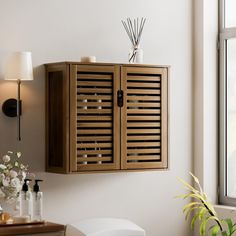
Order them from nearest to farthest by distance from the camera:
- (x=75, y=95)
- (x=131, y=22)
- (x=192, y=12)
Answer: (x=75, y=95) → (x=131, y=22) → (x=192, y=12)

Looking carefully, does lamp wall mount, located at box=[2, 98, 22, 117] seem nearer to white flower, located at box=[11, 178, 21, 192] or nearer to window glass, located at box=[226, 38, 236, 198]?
white flower, located at box=[11, 178, 21, 192]

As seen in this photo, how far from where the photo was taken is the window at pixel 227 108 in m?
5.34

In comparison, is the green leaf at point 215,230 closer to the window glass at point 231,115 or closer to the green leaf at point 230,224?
the green leaf at point 230,224

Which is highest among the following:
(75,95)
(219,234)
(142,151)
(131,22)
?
(131,22)

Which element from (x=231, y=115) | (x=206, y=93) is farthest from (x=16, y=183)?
(x=231, y=115)

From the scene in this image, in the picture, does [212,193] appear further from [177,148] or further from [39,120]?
[39,120]

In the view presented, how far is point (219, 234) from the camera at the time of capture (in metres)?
5.23

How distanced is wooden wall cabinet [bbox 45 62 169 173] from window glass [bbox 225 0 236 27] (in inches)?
31.0

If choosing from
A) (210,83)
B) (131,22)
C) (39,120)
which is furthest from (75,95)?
(210,83)

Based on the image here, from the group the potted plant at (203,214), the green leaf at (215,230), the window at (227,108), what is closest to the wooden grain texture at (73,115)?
the potted plant at (203,214)

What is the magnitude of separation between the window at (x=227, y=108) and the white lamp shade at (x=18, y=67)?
1.62 meters

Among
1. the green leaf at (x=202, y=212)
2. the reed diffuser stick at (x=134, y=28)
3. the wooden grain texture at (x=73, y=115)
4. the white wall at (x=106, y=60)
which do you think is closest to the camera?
the wooden grain texture at (x=73, y=115)

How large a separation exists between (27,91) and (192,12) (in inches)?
59.4

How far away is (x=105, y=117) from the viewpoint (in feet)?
15.2
